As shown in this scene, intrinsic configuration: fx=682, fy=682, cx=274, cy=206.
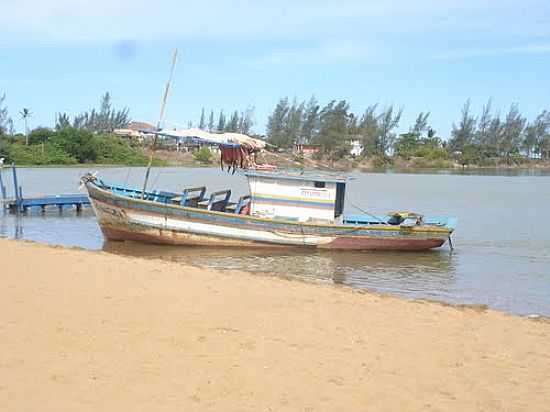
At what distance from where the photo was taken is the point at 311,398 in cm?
529

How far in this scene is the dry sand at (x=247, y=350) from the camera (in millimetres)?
5215

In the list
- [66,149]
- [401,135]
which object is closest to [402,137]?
[401,135]

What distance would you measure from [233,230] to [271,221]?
3.40ft

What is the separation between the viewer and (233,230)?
18.1 meters

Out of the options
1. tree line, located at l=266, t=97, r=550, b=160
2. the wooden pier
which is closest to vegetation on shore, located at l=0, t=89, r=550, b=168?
tree line, located at l=266, t=97, r=550, b=160

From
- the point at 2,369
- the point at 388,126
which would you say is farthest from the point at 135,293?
the point at 388,126

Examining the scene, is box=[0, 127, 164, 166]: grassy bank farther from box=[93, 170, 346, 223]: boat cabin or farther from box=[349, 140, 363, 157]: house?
box=[93, 170, 346, 223]: boat cabin

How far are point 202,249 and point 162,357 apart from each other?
479 inches

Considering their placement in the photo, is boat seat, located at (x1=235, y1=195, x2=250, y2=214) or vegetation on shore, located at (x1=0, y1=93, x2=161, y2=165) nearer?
boat seat, located at (x1=235, y1=195, x2=250, y2=214)

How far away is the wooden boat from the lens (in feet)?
59.4

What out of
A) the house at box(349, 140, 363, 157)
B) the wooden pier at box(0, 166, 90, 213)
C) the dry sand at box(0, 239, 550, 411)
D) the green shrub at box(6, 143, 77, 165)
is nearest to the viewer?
the dry sand at box(0, 239, 550, 411)

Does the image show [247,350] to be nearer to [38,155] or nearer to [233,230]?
[233,230]

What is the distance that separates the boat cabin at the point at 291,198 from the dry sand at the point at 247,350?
28.0 ft

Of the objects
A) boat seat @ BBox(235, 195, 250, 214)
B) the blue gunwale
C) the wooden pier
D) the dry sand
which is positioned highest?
boat seat @ BBox(235, 195, 250, 214)
